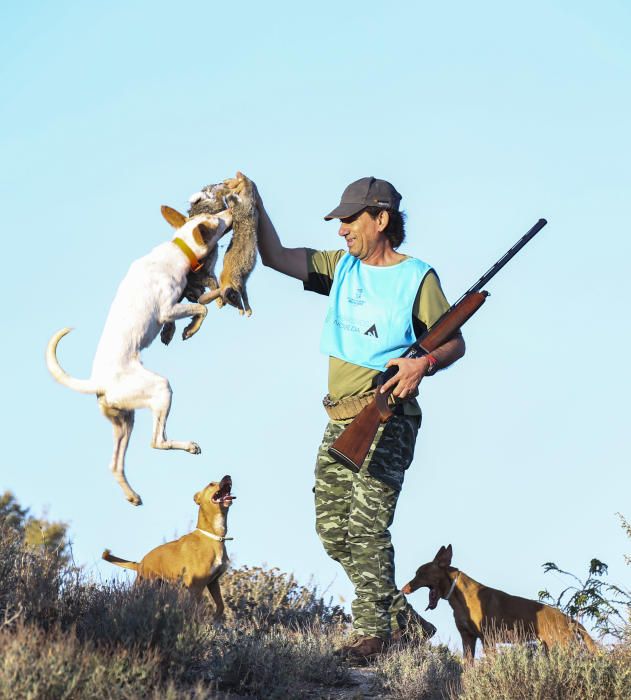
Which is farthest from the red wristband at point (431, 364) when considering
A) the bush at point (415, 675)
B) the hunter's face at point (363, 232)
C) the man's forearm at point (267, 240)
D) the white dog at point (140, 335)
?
the bush at point (415, 675)

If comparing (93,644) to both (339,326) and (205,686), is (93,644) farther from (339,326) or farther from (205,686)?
(339,326)

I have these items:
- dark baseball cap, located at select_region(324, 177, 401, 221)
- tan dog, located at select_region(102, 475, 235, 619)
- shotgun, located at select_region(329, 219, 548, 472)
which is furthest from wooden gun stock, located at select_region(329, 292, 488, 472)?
tan dog, located at select_region(102, 475, 235, 619)

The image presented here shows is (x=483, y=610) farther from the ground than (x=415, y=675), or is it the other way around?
(x=483, y=610)

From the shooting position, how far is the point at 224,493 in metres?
8.34

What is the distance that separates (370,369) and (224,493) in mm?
1727

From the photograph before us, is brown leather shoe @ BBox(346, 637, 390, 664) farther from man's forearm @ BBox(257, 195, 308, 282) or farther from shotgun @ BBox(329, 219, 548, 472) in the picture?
man's forearm @ BBox(257, 195, 308, 282)

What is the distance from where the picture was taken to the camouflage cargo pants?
7191mm

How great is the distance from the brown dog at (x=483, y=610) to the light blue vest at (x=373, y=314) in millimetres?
1970

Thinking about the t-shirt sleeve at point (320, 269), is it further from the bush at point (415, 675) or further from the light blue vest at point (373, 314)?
the bush at point (415, 675)

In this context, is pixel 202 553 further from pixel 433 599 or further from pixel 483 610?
pixel 483 610

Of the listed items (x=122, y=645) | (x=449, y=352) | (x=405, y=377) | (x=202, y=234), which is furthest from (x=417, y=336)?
(x=122, y=645)

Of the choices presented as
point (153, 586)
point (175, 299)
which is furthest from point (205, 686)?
point (175, 299)

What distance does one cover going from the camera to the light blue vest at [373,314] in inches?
284

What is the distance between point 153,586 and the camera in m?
6.46
